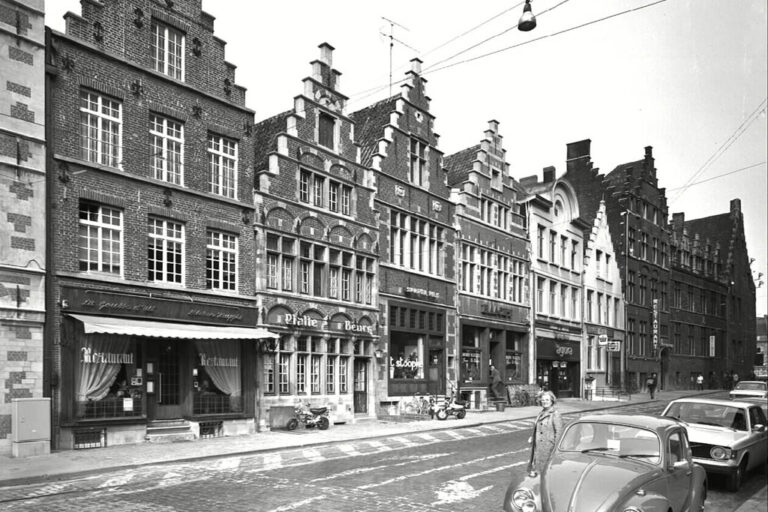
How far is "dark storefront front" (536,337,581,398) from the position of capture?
40.9 meters

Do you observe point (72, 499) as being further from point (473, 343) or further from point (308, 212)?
point (473, 343)

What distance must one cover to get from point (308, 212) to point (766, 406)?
16.4 meters

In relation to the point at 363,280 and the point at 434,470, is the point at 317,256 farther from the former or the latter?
the point at 434,470

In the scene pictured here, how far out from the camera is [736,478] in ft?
41.3

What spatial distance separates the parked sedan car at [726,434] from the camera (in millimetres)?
12547

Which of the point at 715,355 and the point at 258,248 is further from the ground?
the point at 258,248

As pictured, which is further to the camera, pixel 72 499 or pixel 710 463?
pixel 710 463

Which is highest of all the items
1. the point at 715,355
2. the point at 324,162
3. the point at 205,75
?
the point at 205,75

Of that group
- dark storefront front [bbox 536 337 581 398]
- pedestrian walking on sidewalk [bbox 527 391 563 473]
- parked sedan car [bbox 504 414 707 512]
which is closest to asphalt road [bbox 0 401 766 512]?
pedestrian walking on sidewalk [bbox 527 391 563 473]

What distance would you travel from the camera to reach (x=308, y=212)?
25.2 metres

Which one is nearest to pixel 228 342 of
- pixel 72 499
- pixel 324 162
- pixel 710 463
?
pixel 324 162

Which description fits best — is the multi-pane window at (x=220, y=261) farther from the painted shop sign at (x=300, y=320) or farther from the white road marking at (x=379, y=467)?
the white road marking at (x=379, y=467)

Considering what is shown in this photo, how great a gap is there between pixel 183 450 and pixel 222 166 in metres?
9.50

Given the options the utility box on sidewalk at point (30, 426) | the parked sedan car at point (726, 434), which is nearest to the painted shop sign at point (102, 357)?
the utility box on sidewalk at point (30, 426)
